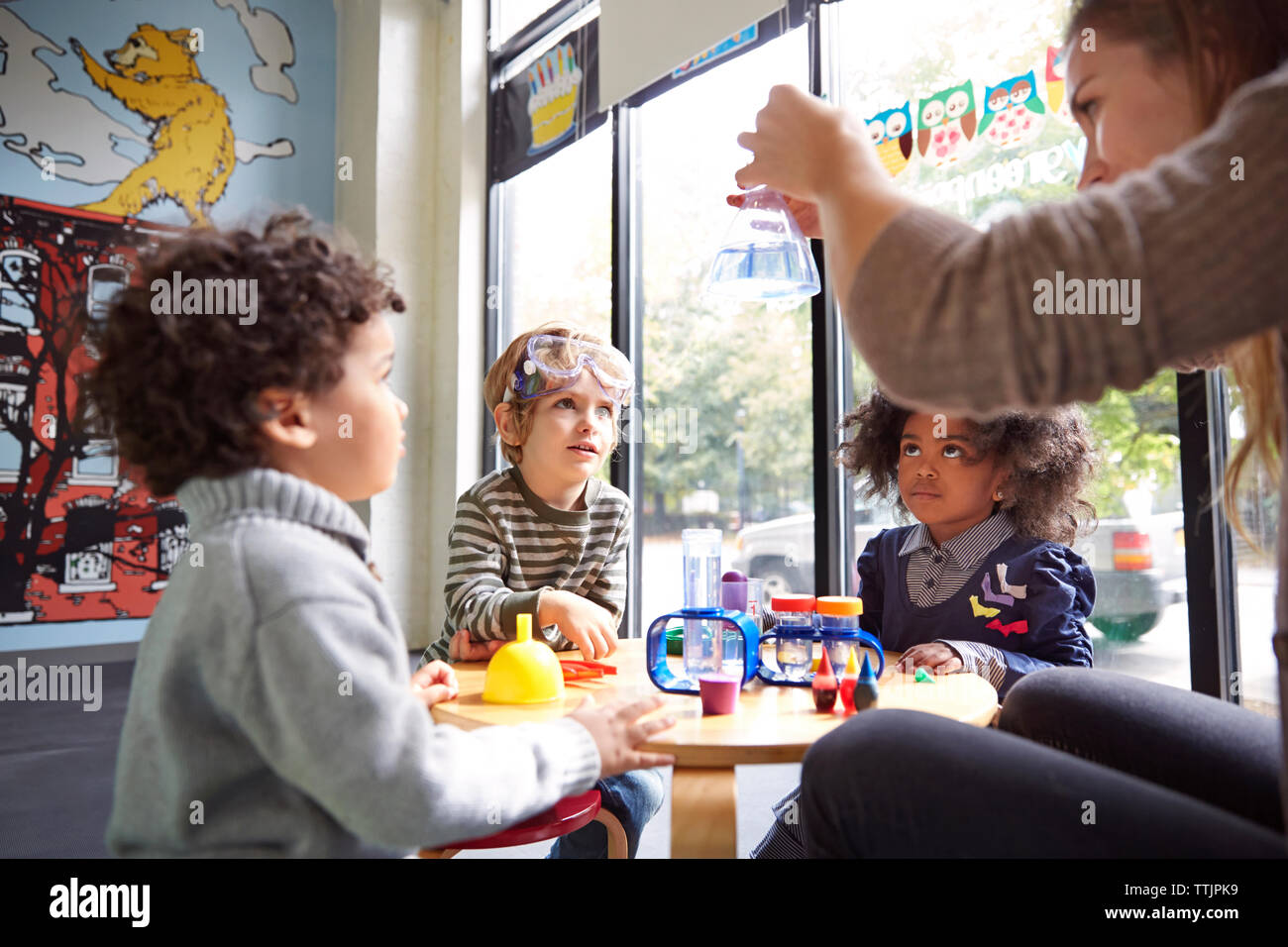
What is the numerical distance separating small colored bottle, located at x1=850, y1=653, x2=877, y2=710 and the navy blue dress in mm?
596

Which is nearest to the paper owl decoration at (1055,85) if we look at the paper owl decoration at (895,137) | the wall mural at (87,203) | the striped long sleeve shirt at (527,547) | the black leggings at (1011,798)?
the paper owl decoration at (895,137)

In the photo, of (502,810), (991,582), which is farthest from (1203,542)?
(502,810)

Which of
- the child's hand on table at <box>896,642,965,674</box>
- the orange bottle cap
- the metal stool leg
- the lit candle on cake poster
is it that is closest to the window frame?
the lit candle on cake poster

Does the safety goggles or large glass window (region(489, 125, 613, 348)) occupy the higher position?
large glass window (region(489, 125, 613, 348))

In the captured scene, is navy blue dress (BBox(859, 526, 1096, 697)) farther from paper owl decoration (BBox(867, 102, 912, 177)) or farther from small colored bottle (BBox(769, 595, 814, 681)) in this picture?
paper owl decoration (BBox(867, 102, 912, 177))

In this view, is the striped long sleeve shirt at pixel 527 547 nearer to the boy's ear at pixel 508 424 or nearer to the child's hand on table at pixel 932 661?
the boy's ear at pixel 508 424

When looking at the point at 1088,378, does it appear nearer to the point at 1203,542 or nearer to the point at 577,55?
the point at 1203,542

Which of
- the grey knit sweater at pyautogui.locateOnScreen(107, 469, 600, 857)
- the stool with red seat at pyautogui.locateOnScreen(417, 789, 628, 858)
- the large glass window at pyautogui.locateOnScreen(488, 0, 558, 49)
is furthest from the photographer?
the large glass window at pyautogui.locateOnScreen(488, 0, 558, 49)

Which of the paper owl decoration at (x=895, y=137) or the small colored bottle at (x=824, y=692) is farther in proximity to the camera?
the paper owl decoration at (x=895, y=137)

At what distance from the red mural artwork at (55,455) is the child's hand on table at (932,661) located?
3.97 meters

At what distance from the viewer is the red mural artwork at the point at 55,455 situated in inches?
169

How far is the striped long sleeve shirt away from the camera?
5.74 ft

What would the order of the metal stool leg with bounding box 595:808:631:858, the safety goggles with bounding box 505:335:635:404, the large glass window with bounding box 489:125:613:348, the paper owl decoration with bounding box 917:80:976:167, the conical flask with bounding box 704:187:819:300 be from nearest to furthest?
the metal stool leg with bounding box 595:808:631:858 → the conical flask with bounding box 704:187:819:300 → the safety goggles with bounding box 505:335:635:404 → the paper owl decoration with bounding box 917:80:976:167 → the large glass window with bounding box 489:125:613:348
